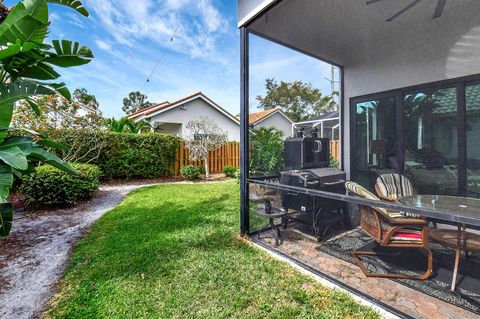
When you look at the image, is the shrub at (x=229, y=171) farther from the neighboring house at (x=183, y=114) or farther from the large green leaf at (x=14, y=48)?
the large green leaf at (x=14, y=48)

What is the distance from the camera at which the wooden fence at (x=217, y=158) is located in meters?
10.7

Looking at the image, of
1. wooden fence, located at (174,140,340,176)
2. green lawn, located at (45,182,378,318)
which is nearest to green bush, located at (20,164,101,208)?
green lawn, located at (45,182,378,318)

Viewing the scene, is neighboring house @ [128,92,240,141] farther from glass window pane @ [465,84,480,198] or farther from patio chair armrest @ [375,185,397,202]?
glass window pane @ [465,84,480,198]

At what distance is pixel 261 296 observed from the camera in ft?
7.29

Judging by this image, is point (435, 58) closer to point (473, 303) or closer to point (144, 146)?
point (473, 303)

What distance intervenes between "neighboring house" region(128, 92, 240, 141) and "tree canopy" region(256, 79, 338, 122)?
10566 millimetres

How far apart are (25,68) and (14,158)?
1.70 metres

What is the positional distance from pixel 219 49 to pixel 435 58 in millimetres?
8046

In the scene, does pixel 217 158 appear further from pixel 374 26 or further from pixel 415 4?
pixel 415 4

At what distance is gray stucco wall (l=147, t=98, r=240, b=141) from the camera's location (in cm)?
1413

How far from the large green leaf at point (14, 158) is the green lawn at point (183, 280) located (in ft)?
4.66

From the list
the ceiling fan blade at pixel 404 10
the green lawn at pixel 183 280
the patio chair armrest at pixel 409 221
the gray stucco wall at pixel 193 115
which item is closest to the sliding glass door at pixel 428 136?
the ceiling fan blade at pixel 404 10

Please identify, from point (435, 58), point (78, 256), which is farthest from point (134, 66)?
point (435, 58)

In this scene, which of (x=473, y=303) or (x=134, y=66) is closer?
(x=473, y=303)
